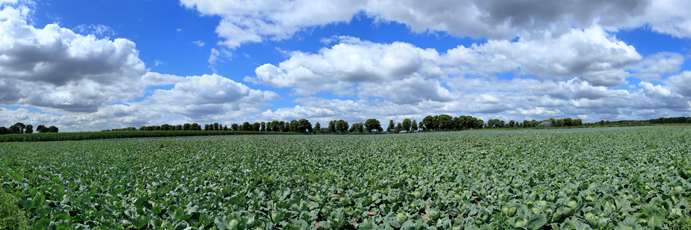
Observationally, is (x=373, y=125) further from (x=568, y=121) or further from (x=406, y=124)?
(x=568, y=121)

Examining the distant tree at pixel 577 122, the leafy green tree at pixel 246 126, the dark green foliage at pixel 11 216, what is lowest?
the dark green foliage at pixel 11 216


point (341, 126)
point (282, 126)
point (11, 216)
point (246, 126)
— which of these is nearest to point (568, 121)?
point (341, 126)

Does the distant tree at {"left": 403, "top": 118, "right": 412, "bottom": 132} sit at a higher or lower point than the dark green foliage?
higher

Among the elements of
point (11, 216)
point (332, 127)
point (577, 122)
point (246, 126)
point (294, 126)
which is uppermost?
point (246, 126)

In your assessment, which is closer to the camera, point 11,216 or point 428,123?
point 11,216

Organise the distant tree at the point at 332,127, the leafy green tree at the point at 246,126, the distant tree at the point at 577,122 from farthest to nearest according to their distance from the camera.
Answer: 1. the leafy green tree at the point at 246,126
2. the distant tree at the point at 332,127
3. the distant tree at the point at 577,122

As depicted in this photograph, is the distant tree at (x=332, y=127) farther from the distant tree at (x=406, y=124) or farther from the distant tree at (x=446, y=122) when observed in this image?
the distant tree at (x=446, y=122)

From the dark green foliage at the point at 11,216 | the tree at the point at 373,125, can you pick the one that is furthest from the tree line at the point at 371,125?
the dark green foliage at the point at 11,216

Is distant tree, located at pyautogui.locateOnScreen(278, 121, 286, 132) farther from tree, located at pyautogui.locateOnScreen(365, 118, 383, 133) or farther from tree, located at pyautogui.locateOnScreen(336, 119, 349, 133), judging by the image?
tree, located at pyautogui.locateOnScreen(365, 118, 383, 133)

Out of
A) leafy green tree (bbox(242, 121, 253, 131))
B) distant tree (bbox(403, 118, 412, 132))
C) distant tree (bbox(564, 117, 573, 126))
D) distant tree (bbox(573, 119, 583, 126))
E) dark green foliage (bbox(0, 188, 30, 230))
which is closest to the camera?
dark green foliage (bbox(0, 188, 30, 230))

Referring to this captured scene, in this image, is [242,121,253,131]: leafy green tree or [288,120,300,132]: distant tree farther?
[242,121,253,131]: leafy green tree

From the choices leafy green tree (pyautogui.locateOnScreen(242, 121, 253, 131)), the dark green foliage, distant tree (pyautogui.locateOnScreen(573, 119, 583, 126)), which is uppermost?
leafy green tree (pyautogui.locateOnScreen(242, 121, 253, 131))

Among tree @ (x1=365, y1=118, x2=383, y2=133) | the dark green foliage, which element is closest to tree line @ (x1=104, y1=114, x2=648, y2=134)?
tree @ (x1=365, y1=118, x2=383, y2=133)

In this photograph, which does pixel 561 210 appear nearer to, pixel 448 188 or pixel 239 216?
pixel 448 188
